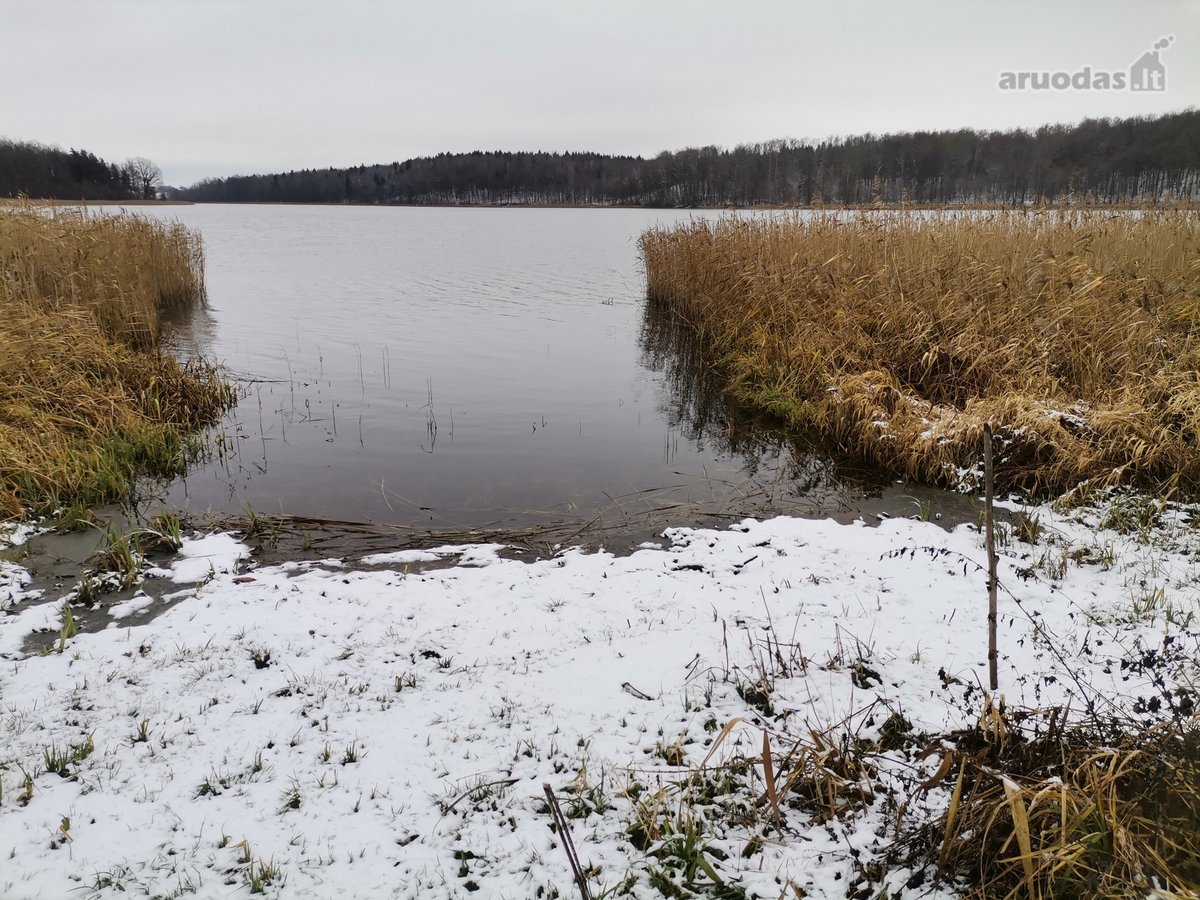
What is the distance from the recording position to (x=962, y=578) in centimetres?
463

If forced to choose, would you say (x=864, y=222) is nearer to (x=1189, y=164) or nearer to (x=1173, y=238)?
(x=1173, y=238)

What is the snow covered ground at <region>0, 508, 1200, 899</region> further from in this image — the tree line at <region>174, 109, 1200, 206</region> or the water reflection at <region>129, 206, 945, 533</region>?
the tree line at <region>174, 109, 1200, 206</region>

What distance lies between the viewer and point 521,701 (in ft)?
11.1

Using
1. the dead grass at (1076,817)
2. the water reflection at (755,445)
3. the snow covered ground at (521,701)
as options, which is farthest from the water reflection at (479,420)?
the dead grass at (1076,817)

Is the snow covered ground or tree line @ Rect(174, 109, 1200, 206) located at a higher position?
tree line @ Rect(174, 109, 1200, 206)

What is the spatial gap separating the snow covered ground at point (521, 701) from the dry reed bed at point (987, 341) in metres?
1.35

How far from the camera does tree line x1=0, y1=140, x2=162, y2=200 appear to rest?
58406 mm

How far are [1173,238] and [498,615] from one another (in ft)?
35.7

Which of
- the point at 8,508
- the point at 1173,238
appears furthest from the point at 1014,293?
the point at 8,508

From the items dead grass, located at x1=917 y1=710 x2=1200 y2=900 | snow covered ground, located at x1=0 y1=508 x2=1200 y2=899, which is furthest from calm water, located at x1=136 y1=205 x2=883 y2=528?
dead grass, located at x1=917 y1=710 x2=1200 y2=900

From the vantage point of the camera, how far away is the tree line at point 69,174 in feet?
192

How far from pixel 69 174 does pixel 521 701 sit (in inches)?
3609

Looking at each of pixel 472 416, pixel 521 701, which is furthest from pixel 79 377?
pixel 521 701

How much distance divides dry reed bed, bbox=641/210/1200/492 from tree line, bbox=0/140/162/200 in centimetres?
6414
